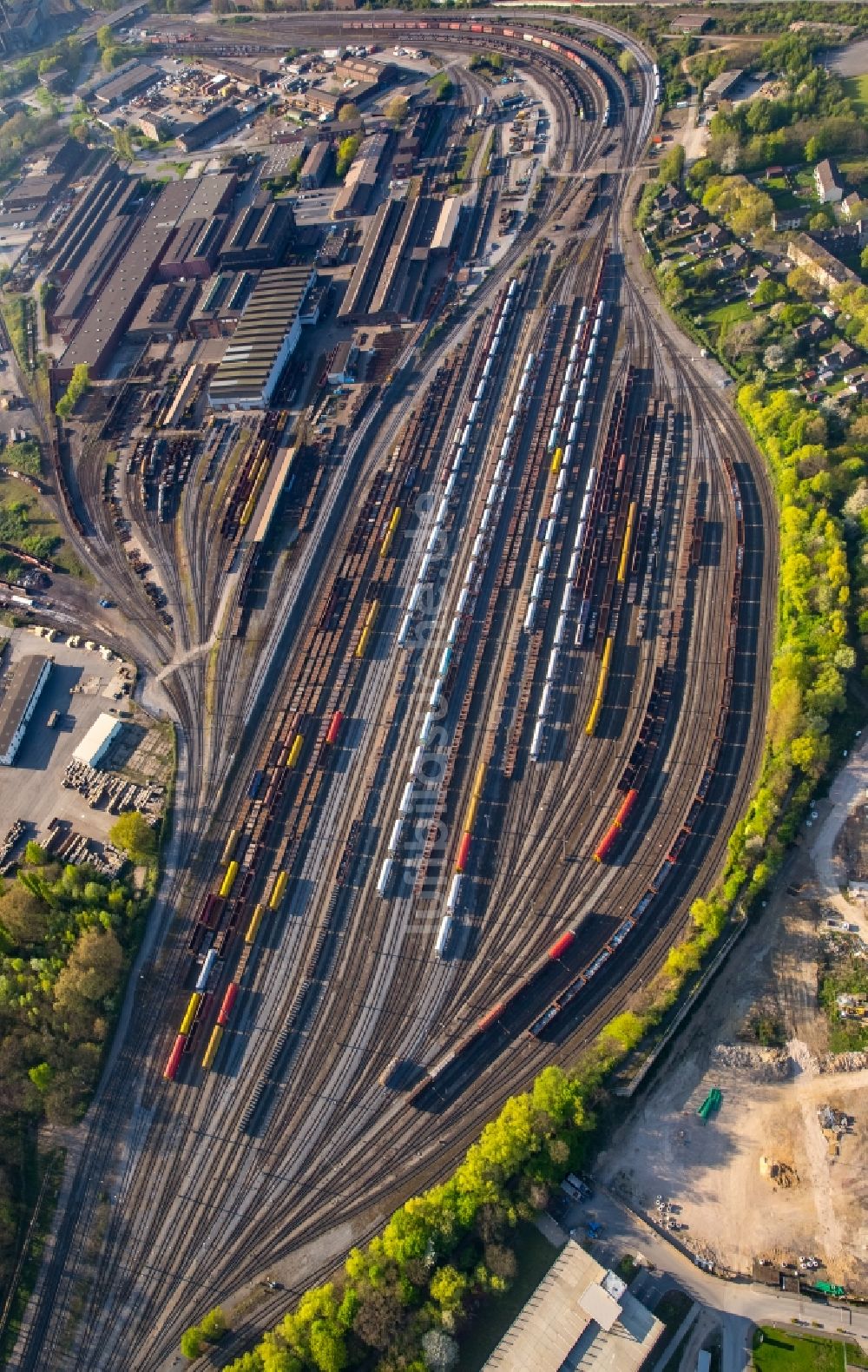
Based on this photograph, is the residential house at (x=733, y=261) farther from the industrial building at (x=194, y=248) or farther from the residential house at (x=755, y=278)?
the industrial building at (x=194, y=248)

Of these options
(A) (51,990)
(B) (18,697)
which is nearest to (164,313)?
(B) (18,697)

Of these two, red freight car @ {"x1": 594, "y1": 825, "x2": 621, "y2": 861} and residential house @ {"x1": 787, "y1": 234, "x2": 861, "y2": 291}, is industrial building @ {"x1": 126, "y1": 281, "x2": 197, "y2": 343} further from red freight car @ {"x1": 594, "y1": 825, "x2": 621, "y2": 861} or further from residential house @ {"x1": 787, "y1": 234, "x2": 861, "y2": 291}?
red freight car @ {"x1": 594, "y1": 825, "x2": 621, "y2": 861}

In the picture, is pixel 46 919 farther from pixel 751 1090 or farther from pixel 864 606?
pixel 864 606

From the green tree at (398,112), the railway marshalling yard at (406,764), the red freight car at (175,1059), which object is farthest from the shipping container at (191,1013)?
the green tree at (398,112)

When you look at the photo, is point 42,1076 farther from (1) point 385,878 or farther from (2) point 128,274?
(2) point 128,274

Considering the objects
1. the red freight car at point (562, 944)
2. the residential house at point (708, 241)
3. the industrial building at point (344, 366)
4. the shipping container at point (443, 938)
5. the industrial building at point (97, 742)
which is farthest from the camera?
the residential house at point (708, 241)

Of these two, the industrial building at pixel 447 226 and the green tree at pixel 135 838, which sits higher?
the industrial building at pixel 447 226
